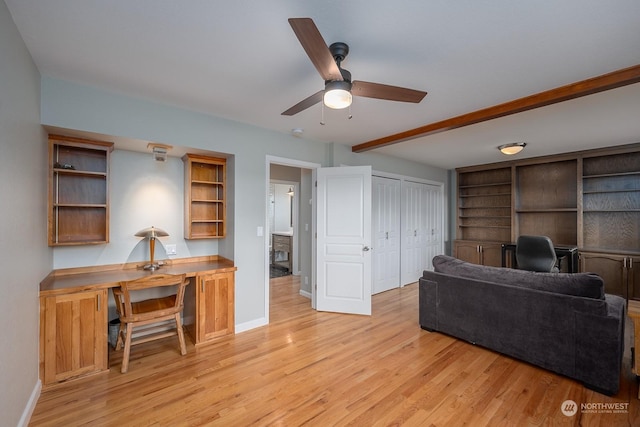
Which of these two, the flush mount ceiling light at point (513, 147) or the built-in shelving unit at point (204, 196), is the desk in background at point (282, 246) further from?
the flush mount ceiling light at point (513, 147)

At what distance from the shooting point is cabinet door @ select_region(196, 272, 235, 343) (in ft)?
9.68

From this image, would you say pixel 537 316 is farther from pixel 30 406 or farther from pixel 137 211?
pixel 137 211

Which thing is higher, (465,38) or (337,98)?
(465,38)

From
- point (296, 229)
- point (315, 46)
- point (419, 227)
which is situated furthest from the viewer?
point (419, 227)

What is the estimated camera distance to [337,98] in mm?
1887

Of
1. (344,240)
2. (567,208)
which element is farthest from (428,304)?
(567,208)

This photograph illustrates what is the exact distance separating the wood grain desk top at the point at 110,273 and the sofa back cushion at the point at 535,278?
2.44 meters

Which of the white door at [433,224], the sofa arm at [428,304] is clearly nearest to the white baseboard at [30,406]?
the sofa arm at [428,304]

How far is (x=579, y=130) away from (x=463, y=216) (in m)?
3.13

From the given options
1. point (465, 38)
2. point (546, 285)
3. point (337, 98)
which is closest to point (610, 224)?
point (546, 285)

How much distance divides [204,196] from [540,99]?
3.67m

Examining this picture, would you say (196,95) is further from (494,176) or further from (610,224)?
(610,224)

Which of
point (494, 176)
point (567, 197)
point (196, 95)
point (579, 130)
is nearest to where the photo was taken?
point (196, 95)

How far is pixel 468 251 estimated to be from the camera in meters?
6.11
